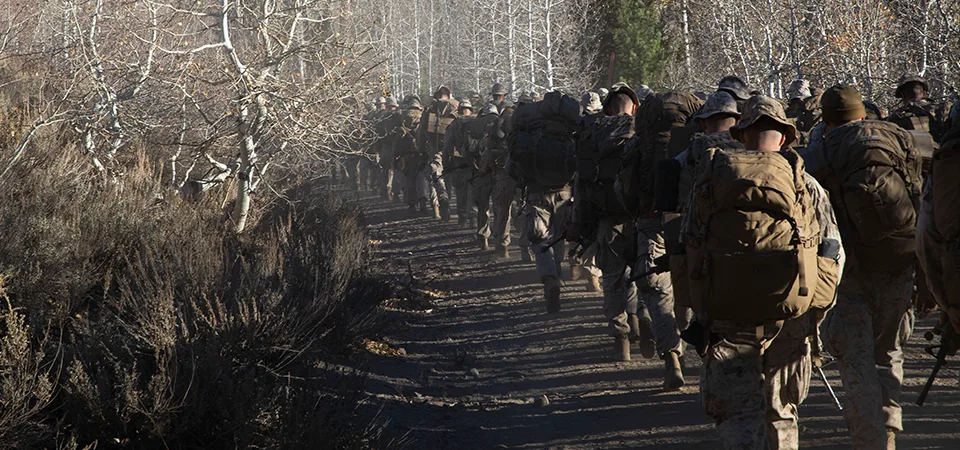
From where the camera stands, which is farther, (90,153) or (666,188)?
(90,153)

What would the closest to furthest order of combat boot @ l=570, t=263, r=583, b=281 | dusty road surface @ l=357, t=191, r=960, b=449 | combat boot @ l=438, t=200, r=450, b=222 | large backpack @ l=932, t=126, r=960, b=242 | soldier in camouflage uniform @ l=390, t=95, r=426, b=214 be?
1. large backpack @ l=932, t=126, r=960, b=242
2. dusty road surface @ l=357, t=191, r=960, b=449
3. combat boot @ l=570, t=263, r=583, b=281
4. combat boot @ l=438, t=200, r=450, b=222
5. soldier in camouflage uniform @ l=390, t=95, r=426, b=214

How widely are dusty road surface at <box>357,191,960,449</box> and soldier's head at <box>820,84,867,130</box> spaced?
175 centimetres

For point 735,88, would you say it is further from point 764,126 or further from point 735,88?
point 764,126

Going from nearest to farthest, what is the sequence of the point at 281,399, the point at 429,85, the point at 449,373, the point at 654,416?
the point at 281,399, the point at 654,416, the point at 449,373, the point at 429,85

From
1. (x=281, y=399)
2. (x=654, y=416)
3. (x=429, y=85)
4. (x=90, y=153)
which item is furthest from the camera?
(x=429, y=85)

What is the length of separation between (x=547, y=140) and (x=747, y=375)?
5.53 m

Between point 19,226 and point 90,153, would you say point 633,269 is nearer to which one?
point 19,226

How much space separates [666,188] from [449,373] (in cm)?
313

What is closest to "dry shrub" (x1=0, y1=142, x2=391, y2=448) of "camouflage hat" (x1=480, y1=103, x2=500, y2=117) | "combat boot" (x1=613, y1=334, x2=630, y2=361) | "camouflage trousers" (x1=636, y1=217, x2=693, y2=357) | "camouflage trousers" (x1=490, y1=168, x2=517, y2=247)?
"combat boot" (x1=613, y1=334, x2=630, y2=361)

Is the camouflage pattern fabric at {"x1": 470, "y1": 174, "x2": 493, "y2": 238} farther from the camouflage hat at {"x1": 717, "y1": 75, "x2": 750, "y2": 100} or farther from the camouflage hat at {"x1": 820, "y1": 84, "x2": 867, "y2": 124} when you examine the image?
the camouflage hat at {"x1": 820, "y1": 84, "x2": 867, "y2": 124}

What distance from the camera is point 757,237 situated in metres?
3.98

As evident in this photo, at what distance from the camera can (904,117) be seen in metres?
8.36

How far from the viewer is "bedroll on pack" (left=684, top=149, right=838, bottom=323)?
12.9ft

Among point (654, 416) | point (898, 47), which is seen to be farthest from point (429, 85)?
point (654, 416)
